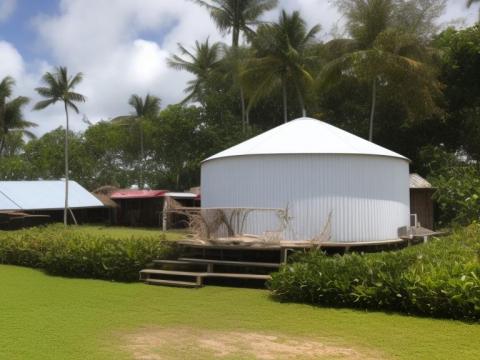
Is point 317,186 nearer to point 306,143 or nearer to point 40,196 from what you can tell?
point 306,143

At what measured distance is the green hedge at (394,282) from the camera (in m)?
8.76

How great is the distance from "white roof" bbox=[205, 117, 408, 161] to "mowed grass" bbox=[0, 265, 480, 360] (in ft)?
13.1

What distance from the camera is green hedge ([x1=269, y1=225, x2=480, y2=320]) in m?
8.76

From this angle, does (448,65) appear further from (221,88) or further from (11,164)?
(11,164)

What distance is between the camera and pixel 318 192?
44.8 feet

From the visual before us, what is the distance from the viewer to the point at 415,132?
2823 cm

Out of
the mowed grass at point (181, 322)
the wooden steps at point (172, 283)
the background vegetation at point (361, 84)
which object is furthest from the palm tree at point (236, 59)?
the mowed grass at point (181, 322)

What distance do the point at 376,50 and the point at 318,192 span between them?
11.9 m

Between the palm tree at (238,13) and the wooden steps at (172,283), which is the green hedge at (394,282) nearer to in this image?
the wooden steps at (172,283)

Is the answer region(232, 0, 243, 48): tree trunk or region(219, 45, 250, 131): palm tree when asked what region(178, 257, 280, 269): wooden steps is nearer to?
region(219, 45, 250, 131): palm tree

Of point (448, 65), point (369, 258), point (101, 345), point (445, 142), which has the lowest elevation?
point (101, 345)

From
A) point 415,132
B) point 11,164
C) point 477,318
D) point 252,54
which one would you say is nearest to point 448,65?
point 415,132

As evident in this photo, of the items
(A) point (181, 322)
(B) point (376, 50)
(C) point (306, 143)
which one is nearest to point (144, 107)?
(B) point (376, 50)

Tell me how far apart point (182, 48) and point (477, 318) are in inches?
1264
